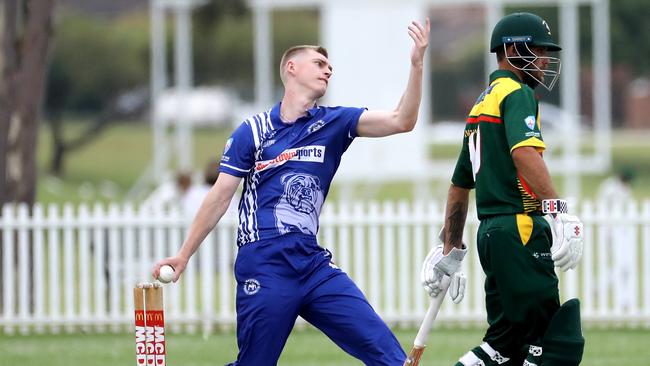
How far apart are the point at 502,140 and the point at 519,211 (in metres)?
0.36

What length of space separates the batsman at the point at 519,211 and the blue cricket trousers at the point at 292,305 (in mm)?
608

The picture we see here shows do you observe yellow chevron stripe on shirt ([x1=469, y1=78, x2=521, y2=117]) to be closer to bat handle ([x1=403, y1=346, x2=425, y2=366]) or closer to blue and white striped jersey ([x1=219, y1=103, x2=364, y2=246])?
blue and white striped jersey ([x1=219, y1=103, x2=364, y2=246])

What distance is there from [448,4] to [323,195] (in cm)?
1736

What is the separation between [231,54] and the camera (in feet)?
235

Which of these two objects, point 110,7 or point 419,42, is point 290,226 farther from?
point 110,7

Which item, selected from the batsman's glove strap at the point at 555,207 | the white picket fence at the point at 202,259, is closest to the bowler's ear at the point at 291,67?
the batsman's glove strap at the point at 555,207

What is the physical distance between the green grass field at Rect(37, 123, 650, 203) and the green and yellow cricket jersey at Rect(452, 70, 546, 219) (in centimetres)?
2266

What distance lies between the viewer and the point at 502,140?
716 cm

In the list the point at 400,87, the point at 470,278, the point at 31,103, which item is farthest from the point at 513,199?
the point at 400,87

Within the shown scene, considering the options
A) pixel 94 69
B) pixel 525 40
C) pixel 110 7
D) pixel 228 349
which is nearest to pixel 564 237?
pixel 525 40

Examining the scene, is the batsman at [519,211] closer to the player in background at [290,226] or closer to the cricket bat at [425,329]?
the cricket bat at [425,329]


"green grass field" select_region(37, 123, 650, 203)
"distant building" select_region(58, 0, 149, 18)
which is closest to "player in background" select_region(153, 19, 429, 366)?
"green grass field" select_region(37, 123, 650, 203)

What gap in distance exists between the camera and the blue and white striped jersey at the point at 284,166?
23.5 feet

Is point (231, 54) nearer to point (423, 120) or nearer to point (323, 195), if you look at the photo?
point (423, 120)
